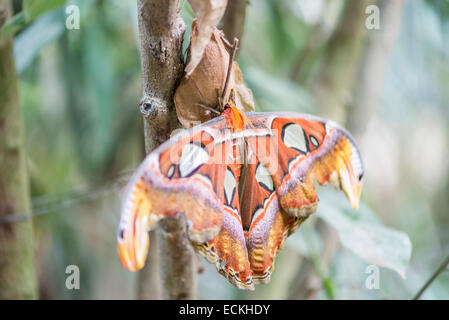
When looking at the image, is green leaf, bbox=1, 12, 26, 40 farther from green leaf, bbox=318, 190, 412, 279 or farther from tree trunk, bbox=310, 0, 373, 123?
tree trunk, bbox=310, 0, 373, 123

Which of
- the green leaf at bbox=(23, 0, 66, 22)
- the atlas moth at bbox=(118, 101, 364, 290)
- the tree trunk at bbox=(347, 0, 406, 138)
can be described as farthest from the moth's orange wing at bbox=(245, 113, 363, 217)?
the tree trunk at bbox=(347, 0, 406, 138)

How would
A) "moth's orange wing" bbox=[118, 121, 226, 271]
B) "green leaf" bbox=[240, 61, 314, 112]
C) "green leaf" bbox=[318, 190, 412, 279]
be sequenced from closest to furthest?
"moth's orange wing" bbox=[118, 121, 226, 271] < "green leaf" bbox=[318, 190, 412, 279] < "green leaf" bbox=[240, 61, 314, 112]

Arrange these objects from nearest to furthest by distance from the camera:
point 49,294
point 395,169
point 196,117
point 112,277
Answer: point 196,117 < point 49,294 < point 112,277 < point 395,169

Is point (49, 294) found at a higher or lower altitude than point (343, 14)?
lower

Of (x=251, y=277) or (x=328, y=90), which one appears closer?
(x=251, y=277)

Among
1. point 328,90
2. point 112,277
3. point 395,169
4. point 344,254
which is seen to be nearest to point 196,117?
point 328,90

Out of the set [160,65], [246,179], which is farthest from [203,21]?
[246,179]

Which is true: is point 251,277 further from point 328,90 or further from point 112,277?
point 112,277
